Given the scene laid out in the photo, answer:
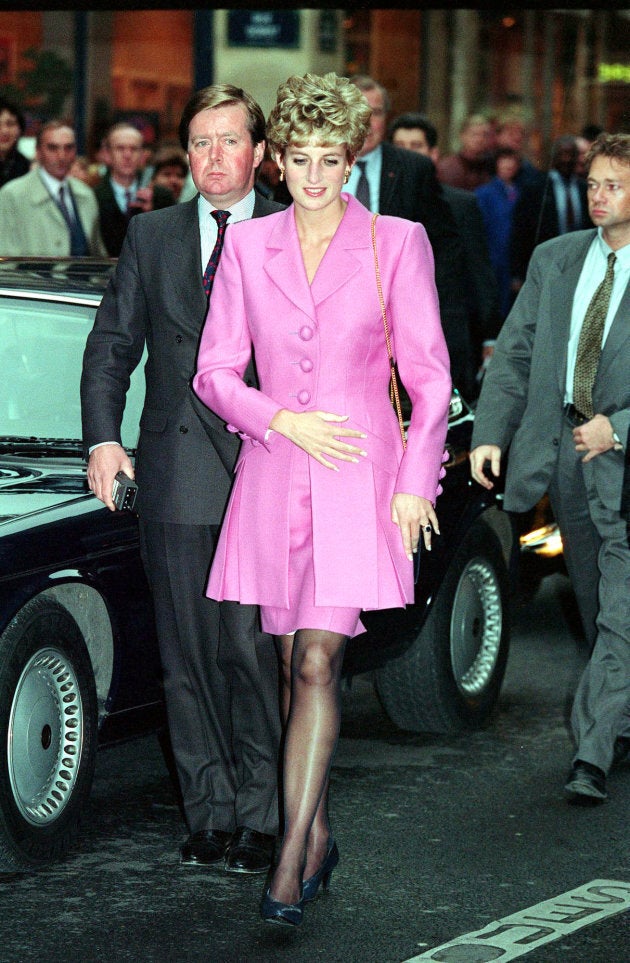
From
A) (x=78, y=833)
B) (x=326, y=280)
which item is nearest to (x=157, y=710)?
(x=78, y=833)

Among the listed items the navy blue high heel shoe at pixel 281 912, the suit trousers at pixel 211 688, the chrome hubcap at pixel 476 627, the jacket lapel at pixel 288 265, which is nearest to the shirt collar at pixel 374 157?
the chrome hubcap at pixel 476 627

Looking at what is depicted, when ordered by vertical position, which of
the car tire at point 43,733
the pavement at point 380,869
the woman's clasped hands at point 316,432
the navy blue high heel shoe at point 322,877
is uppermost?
the woman's clasped hands at point 316,432

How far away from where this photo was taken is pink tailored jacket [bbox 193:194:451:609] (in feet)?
15.2

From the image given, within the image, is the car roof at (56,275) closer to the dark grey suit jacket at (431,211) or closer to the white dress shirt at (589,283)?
the white dress shirt at (589,283)

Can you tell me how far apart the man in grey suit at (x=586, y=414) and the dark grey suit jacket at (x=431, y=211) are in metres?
2.23

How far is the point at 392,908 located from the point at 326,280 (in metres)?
1.57

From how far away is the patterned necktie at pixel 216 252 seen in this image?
5152 mm

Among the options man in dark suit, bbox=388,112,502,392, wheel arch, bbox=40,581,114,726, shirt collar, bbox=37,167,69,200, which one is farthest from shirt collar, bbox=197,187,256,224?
shirt collar, bbox=37,167,69,200

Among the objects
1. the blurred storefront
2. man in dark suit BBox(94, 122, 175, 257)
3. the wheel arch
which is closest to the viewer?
the wheel arch

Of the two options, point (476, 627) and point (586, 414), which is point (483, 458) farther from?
point (476, 627)

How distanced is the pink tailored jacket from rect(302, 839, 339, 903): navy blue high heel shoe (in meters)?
0.69

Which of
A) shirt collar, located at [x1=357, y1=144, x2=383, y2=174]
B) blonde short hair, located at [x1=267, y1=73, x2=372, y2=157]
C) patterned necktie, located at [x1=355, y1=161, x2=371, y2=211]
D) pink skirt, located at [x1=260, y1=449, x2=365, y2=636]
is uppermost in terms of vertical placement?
blonde short hair, located at [x1=267, y1=73, x2=372, y2=157]

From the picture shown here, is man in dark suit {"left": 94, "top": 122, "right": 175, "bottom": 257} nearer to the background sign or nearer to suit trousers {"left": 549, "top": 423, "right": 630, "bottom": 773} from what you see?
the background sign

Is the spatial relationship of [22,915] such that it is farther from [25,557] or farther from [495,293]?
[495,293]
